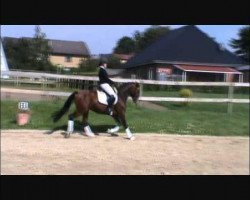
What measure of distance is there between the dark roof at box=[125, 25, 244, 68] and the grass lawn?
171 inches

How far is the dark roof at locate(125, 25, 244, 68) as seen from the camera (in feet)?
54.2

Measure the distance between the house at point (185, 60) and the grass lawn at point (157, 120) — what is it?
234cm

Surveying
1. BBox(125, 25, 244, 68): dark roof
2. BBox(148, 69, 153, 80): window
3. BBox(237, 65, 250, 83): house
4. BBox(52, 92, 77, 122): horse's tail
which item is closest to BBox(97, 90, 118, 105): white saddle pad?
BBox(52, 92, 77, 122): horse's tail

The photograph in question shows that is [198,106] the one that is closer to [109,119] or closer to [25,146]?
[109,119]

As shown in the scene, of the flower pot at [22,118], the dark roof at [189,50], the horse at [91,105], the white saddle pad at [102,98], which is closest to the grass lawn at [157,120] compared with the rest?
the flower pot at [22,118]

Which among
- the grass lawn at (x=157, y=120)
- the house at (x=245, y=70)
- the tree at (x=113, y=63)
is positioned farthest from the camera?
the house at (x=245, y=70)

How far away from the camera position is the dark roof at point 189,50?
16.5m

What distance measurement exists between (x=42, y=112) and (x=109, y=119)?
5.11ft

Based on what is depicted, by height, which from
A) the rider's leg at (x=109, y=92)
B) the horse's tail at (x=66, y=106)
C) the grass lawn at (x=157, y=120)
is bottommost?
the grass lawn at (x=157, y=120)

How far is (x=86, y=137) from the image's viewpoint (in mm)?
7863

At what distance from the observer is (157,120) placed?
9500mm

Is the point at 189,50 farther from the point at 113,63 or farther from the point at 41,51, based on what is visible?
the point at 41,51

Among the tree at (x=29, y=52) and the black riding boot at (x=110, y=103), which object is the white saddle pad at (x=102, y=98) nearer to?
the black riding boot at (x=110, y=103)

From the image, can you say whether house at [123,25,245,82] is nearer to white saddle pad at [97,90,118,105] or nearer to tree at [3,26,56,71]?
tree at [3,26,56,71]
